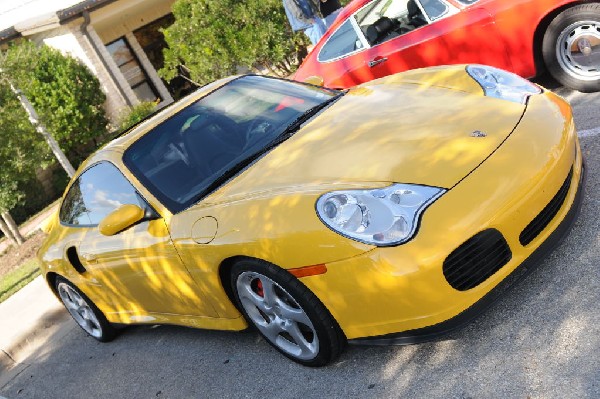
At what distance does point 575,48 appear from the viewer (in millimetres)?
6109

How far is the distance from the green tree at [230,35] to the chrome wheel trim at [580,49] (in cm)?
714

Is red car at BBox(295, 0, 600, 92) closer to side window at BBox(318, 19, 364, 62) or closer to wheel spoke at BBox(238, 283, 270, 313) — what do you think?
side window at BBox(318, 19, 364, 62)

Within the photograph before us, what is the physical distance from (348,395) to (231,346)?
1.34 meters

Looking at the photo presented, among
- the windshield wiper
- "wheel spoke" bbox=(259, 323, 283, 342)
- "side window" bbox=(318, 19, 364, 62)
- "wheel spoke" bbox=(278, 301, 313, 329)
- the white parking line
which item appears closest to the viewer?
"wheel spoke" bbox=(278, 301, 313, 329)

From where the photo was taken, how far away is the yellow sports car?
3283 mm

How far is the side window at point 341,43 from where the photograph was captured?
7283 millimetres

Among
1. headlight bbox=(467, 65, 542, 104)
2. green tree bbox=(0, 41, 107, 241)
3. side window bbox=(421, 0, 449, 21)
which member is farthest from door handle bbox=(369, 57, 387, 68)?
green tree bbox=(0, 41, 107, 241)

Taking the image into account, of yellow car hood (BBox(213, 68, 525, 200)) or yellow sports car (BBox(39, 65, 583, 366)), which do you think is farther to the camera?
yellow car hood (BBox(213, 68, 525, 200))

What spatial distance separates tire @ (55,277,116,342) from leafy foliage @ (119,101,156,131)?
29.4 ft

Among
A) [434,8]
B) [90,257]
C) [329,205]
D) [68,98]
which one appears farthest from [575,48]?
[68,98]

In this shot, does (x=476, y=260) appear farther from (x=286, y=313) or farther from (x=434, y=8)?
(x=434, y=8)

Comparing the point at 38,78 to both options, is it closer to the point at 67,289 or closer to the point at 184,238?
the point at 67,289

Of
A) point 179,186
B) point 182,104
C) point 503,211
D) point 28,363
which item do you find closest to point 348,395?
point 503,211

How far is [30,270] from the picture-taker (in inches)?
367
